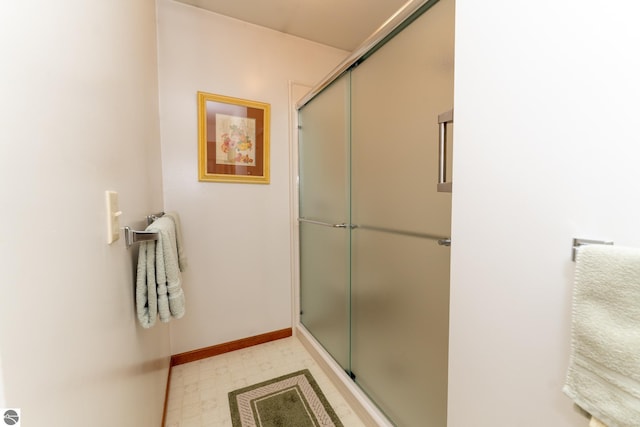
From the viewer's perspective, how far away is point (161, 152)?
5.42 ft

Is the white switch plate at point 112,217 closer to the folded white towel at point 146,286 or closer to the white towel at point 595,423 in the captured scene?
the folded white towel at point 146,286

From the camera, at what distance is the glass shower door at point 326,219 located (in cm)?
153

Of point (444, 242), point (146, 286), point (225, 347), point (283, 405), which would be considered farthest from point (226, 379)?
point (444, 242)

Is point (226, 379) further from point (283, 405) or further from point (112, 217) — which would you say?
point (112, 217)

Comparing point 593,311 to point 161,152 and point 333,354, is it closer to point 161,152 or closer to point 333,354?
point 333,354

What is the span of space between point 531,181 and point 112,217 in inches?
38.2

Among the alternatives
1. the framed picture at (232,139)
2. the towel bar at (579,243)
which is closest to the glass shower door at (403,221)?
the towel bar at (579,243)

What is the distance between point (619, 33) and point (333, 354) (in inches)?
71.4

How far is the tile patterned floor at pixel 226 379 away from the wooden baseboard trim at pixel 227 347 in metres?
0.03

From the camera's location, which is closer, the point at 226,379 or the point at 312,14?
the point at 226,379

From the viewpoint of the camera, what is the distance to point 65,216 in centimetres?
44

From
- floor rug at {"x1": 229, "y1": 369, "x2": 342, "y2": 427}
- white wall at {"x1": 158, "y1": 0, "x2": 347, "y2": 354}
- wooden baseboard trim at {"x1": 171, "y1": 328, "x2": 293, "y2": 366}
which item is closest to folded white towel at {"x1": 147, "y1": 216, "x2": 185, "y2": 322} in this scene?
floor rug at {"x1": 229, "y1": 369, "x2": 342, "y2": 427}

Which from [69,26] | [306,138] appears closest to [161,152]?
[306,138]

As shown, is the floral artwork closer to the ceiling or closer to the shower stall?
the shower stall
